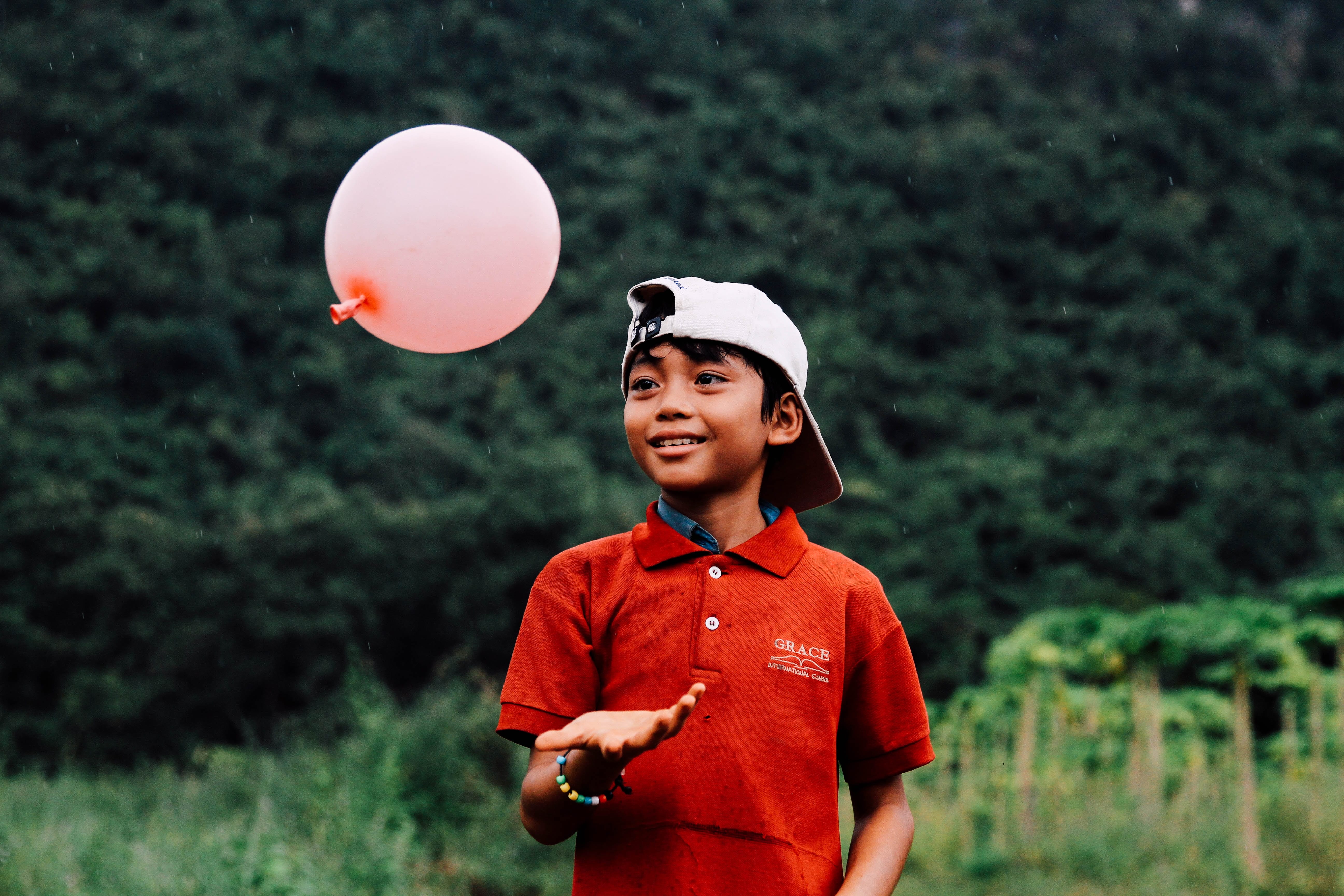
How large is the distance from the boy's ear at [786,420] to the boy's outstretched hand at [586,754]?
0.39 metres

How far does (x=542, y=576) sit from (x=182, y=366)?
28497 mm

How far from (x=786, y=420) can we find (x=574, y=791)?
0.60 meters

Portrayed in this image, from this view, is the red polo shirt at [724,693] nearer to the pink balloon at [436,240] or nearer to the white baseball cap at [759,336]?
the white baseball cap at [759,336]

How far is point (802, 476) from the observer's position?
70.4 inches

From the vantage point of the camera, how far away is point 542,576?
1.58m

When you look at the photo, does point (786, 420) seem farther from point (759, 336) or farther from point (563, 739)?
point (563, 739)

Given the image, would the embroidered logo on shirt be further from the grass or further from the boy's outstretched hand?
the grass

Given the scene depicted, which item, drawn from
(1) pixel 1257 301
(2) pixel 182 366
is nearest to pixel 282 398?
(2) pixel 182 366

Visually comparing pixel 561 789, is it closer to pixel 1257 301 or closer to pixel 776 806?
pixel 776 806

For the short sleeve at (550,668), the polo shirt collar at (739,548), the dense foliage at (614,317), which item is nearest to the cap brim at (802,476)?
the polo shirt collar at (739,548)

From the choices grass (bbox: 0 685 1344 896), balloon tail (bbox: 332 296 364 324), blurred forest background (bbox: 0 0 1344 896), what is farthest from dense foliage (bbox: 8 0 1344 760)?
balloon tail (bbox: 332 296 364 324)

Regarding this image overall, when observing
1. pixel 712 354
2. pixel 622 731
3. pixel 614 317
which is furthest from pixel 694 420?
pixel 614 317

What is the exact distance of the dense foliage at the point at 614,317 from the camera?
1909 centimetres

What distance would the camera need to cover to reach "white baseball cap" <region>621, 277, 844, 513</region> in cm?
159
